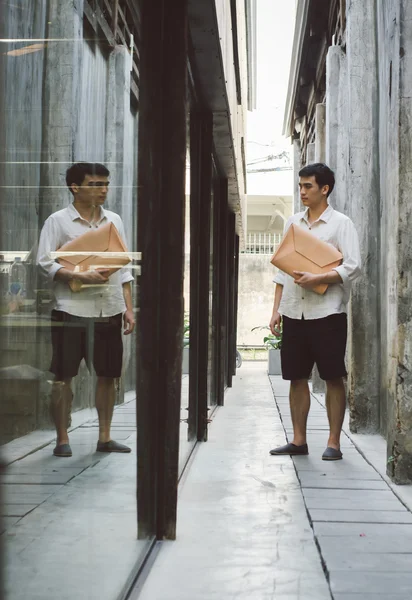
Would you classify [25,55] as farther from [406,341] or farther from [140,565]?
[406,341]

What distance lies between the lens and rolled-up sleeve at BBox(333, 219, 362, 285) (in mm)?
4312

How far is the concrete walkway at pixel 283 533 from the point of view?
7.37 ft

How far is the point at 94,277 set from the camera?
1567 millimetres

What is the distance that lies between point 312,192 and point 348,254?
47cm

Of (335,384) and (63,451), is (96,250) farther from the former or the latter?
(335,384)

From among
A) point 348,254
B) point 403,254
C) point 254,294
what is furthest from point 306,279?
point 254,294

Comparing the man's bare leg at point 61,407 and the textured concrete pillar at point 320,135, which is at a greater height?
the textured concrete pillar at point 320,135

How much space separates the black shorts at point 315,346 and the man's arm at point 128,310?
7.97 ft

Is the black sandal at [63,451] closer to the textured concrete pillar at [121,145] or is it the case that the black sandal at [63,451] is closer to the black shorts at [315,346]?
the textured concrete pillar at [121,145]

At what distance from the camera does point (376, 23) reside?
5652 mm

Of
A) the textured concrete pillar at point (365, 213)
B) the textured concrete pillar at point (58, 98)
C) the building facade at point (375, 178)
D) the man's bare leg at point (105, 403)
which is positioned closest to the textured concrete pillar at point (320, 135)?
the building facade at point (375, 178)

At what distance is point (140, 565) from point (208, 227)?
2.82 metres

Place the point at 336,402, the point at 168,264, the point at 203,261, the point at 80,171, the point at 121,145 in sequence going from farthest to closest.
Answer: the point at 203,261 < the point at 336,402 < the point at 168,264 < the point at 121,145 < the point at 80,171

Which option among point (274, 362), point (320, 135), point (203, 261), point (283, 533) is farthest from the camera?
point (274, 362)
